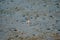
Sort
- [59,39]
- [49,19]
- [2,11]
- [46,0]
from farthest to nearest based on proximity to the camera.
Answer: [46,0] < [2,11] < [49,19] < [59,39]

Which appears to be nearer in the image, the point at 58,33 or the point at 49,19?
the point at 58,33

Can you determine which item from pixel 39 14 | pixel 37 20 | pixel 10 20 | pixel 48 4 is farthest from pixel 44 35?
pixel 48 4

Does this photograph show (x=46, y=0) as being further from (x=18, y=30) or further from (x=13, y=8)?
(x=18, y=30)

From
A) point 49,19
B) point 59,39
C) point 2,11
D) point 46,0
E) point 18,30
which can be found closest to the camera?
point 59,39

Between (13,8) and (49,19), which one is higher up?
(13,8)

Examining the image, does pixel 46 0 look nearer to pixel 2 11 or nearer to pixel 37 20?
pixel 37 20

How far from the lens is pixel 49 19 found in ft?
6.55

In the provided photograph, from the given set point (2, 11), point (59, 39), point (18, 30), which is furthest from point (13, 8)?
point (59, 39)

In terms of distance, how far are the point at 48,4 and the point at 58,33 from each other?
0.71m

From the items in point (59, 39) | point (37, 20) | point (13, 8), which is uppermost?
point (13, 8)

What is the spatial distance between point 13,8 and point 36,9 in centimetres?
40

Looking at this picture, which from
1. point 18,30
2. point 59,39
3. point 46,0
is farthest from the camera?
point 46,0

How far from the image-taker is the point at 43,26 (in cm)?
189

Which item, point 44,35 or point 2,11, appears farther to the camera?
point 2,11
